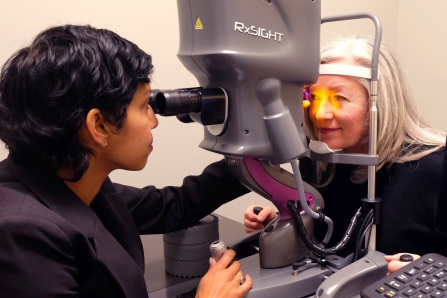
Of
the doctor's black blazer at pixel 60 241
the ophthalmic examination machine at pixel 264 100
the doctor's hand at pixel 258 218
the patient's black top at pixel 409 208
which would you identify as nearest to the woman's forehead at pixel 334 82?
the ophthalmic examination machine at pixel 264 100

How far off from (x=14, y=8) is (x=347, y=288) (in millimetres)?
1183

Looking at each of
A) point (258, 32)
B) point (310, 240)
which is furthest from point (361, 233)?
point (258, 32)

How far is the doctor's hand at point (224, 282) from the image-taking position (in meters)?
0.89

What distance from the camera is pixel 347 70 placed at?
1.03 m

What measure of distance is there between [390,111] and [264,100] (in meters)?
0.46

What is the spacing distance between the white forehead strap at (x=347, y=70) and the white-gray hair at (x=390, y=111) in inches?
4.0

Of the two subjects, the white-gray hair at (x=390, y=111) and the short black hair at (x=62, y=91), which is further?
the white-gray hair at (x=390, y=111)

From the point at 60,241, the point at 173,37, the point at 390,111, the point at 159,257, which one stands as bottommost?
the point at 159,257

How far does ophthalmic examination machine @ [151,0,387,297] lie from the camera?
0.83 metres

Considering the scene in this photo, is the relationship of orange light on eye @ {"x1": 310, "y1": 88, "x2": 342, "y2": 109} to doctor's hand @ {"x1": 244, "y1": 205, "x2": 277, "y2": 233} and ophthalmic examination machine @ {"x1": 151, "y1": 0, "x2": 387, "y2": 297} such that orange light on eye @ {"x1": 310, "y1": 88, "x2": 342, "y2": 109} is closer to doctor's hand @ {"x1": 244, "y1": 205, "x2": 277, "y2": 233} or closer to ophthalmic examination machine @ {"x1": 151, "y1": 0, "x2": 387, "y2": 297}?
ophthalmic examination machine @ {"x1": 151, "y1": 0, "x2": 387, "y2": 297}

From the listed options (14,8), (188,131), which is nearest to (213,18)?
(14,8)

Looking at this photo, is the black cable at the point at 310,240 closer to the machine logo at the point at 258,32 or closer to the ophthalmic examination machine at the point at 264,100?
the ophthalmic examination machine at the point at 264,100

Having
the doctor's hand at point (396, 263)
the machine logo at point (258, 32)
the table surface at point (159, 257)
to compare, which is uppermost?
the machine logo at point (258, 32)

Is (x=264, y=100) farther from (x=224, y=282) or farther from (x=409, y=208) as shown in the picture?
(x=409, y=208)
